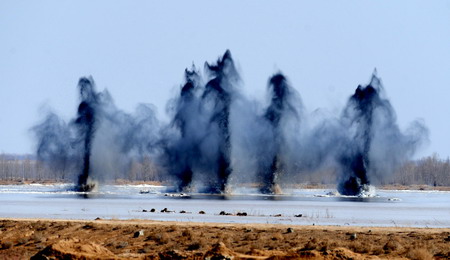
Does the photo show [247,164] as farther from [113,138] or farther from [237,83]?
[113,138]

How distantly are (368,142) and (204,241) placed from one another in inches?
3038

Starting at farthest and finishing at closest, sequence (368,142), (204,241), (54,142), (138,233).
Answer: (54,142) < (368,142) < (138,233) < (204,241)

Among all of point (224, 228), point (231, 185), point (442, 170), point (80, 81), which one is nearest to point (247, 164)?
point (231, 185)

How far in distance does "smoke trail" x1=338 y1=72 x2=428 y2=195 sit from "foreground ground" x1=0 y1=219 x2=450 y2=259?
6684 cm

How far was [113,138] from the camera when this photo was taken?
4722 inches

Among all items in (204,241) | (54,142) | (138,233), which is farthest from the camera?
(54,142)

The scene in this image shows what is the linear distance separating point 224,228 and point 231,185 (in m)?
69.2

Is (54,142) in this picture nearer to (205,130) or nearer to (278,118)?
(205,130)

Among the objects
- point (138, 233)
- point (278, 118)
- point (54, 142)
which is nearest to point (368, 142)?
point (278, 118)

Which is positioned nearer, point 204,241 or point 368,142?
point 204,241

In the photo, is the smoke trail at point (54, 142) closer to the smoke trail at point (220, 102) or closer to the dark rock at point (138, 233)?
the smoke trail at point (220, 102)

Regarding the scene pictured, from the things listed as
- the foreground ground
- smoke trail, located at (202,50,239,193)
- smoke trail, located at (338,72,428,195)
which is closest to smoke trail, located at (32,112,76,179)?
smoke trail, located at (202,50,239,193)

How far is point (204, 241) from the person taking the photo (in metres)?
33.8

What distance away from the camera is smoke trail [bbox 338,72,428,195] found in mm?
107125
